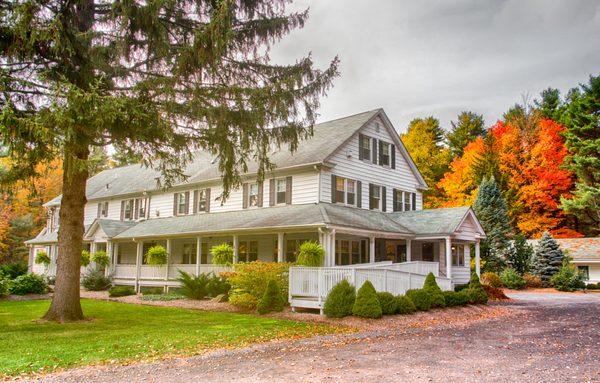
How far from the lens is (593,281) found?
115ft

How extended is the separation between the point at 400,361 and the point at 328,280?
7.90 meters

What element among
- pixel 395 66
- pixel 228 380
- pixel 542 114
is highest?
pixel 542 114

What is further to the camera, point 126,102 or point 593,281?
point 593,281

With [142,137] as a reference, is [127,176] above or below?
above

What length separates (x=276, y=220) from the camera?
21.5 meters

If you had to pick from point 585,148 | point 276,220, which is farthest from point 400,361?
point 585,148

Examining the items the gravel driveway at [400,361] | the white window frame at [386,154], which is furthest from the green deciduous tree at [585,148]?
the gravel driveway at [400,361]

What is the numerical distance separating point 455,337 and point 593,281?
28285 millimetres

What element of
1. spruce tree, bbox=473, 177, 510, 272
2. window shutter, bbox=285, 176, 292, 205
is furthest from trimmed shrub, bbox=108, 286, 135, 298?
spruce tree, bbox=473, 177, 510, 272

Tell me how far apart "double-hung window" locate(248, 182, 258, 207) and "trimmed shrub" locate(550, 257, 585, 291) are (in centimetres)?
1955

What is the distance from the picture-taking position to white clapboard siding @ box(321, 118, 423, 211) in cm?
2334

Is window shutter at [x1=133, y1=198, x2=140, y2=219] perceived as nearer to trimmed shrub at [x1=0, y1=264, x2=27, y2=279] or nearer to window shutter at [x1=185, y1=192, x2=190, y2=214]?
window shutter at [x1=185, y1=192, x2=190, y2=214]

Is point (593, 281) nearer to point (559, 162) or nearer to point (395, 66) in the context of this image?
point (559, 162)

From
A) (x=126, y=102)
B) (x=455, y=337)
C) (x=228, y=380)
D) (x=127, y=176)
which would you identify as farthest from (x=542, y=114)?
(x=228, y=380)
